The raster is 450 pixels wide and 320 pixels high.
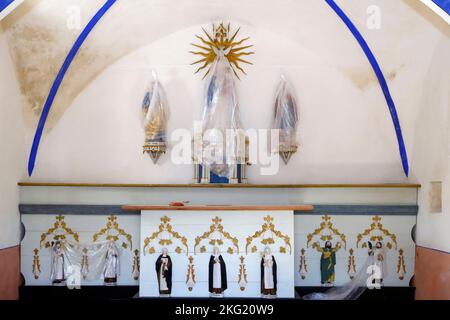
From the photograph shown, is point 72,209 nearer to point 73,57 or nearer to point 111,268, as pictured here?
point 111,268

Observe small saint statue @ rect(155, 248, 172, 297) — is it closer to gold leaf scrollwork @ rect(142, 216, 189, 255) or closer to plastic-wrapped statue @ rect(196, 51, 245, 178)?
gold leaf scrollwork @ rect(142, 216, 189, 255)

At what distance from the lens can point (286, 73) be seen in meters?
7.87

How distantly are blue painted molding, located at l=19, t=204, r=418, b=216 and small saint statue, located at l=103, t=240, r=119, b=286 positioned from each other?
0.49 meters

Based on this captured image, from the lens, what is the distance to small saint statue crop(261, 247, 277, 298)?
7.01 metres

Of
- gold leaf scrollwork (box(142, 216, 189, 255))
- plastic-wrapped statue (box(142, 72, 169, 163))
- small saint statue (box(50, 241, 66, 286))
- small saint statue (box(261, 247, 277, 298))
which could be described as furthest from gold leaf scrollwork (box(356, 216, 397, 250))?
small saint statue (box(50, 241, 66, 286))

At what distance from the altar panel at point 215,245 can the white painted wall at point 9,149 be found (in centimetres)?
166

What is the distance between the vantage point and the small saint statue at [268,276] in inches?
276

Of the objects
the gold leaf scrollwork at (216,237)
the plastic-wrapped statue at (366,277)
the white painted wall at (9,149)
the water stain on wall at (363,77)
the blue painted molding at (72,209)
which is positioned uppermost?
the water stain on wall at (363,77)

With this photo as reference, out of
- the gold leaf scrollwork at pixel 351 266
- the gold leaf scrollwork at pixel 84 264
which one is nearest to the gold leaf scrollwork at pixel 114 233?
the gold leaf scrollwork at pixel 84 264

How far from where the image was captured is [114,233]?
7.72 meters

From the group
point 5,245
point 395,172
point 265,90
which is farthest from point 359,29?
point 5,245

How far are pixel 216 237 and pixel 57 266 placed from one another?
2103 millimetres

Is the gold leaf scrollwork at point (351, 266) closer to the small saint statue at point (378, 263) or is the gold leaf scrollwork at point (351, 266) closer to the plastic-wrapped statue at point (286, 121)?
the small saint statue at point (378, 263)
